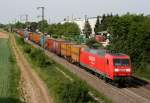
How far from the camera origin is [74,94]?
2745cm

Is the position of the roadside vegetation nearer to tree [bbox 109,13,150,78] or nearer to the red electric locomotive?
tree [bbox 109,13,150,78]

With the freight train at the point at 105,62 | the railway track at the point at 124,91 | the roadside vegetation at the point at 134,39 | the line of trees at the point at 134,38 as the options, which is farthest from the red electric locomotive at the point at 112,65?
the line of trees at the point at 134,38

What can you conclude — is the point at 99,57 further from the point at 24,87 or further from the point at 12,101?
the point at 12,101

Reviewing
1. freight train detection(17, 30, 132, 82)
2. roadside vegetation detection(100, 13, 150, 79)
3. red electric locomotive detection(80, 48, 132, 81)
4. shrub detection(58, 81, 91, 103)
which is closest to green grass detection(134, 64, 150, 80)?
roadside vegetation detection(100, 13, 150, 79)

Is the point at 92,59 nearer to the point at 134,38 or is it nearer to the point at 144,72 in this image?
the point at 144,72

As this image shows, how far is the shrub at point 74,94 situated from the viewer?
27.4 metres

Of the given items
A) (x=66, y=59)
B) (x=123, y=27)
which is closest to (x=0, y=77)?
(x=123, y=27)

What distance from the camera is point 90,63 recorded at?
150 ft

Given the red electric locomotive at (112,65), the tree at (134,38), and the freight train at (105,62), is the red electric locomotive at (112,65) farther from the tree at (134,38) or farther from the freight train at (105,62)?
the tree at (134,38)

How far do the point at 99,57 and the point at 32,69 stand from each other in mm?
15070

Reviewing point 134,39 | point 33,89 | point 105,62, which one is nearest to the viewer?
point 33,89

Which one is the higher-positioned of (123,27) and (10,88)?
(123,27)

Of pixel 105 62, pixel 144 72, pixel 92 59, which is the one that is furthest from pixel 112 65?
pixel 144 72

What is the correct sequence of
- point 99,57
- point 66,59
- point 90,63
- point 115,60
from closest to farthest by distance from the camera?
point 115,60 → point 99,57 → point 90,63 → point 66,59
